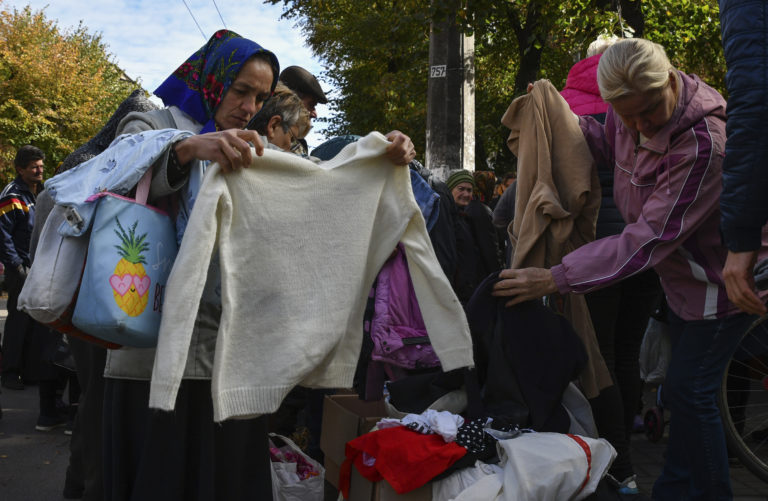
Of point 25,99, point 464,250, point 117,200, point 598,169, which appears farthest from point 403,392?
point 25,99

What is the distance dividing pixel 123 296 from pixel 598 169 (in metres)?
2.45

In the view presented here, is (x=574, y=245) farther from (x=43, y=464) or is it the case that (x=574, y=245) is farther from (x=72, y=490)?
(x=43, y=464)

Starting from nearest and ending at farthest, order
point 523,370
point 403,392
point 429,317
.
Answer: point 429,317 → point 523,370 → point 403,392

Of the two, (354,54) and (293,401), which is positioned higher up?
(354,54)

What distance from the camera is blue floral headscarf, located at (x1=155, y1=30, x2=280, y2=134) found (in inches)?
106

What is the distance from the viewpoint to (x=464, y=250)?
595 centimetres

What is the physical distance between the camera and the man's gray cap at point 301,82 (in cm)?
537

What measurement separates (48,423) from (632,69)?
17.2 ft

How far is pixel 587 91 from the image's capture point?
3740 mm

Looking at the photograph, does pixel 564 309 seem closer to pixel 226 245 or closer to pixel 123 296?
pixel 226 245

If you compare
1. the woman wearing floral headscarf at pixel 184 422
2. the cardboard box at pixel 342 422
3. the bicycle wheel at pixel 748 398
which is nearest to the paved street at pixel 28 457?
the cardboard box at pixel 342 422

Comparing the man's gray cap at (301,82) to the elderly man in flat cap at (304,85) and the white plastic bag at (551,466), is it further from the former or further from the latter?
the white plastic bag at (551,466)

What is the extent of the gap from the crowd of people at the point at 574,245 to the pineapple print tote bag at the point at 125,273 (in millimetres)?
127

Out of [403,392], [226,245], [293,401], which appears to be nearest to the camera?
[226,245]
